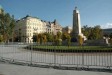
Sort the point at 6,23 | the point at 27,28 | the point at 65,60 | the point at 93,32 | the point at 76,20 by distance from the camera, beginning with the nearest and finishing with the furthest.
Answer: the point at 65,60
the point at 76,20
the point at 6,23
the point at 93,32
the point at 27,28

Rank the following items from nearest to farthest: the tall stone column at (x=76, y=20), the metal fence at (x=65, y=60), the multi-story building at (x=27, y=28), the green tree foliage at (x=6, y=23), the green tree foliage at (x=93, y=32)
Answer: the metal fence at (x=65, y=60)
the tall stone column at (x=76, y=20)
the green tree foliage at (x=6, y=23)
the green tree foliage at (x=93, y=32)
the multi-story building at (x=27, y=28)

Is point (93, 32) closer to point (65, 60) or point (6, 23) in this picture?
point (6, 23)

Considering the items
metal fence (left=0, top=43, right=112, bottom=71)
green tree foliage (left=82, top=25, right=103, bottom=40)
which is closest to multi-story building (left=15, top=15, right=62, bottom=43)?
green tree foliage (left=82, top=25, right=103, bottom=40)

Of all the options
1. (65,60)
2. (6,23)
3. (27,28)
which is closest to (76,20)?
(6,23)

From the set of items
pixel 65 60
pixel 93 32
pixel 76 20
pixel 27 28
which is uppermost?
pixel 27 28

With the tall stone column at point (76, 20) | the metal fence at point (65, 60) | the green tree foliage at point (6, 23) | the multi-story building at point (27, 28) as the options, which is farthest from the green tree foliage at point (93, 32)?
the metal fence at point (65, 60)

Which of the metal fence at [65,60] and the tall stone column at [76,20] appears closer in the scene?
the metal fence at [65,60]

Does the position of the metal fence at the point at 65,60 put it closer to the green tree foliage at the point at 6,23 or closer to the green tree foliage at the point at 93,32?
the green tree foliage at the point at 6,23

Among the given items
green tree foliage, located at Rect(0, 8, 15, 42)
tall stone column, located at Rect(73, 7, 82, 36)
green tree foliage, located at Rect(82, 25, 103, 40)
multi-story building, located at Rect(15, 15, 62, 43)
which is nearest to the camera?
tall stone column, located at Rect(73, 7, 82, 36)

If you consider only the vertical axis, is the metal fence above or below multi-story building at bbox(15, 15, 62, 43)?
below

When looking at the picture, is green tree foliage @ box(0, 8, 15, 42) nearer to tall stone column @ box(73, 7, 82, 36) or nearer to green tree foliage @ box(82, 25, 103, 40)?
tall stone column @ box(73, 7, 82, 36)

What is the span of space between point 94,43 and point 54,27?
95.1 meters

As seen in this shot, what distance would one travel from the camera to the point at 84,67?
1244 cm

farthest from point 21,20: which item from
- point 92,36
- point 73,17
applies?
point 73,17
